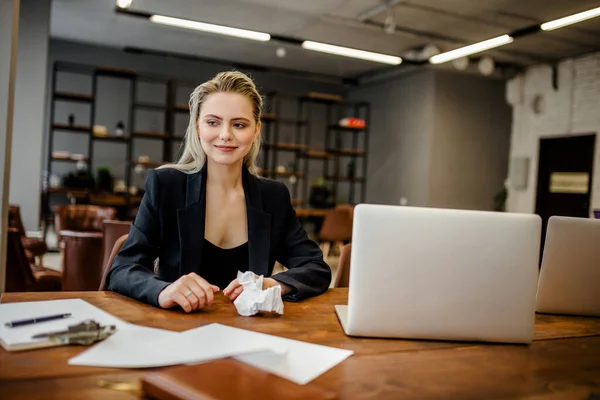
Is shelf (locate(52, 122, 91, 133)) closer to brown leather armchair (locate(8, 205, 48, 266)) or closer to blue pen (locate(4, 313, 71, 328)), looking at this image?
brown leather armchair (locate(8, 205, 48, 266))

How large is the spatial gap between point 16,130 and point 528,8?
6.38 meters

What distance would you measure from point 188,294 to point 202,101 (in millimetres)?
744

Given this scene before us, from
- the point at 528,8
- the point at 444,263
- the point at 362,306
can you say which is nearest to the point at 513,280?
the point at 444,263

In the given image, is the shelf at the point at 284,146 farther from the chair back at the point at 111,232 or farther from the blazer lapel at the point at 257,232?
the blazer lapel at the point at 257,232

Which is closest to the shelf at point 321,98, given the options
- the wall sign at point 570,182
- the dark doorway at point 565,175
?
the dark doorway at point 565,175

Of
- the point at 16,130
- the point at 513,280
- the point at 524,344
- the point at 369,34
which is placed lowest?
the point at 524,344

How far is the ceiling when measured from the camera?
21.1 feet

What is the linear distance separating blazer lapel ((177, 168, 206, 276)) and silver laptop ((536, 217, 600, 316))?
3.22 feet

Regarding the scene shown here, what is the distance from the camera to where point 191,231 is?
1625 millimetres

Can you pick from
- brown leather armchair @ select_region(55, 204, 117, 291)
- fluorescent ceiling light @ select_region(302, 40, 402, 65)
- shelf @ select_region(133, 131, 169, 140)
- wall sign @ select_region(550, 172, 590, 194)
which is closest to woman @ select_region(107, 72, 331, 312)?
brown leather armchair @ select_region(55, 204, 117, 291)

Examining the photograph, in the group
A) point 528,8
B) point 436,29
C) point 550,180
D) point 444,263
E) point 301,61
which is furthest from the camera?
point 301,61

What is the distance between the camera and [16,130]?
21.5 ft

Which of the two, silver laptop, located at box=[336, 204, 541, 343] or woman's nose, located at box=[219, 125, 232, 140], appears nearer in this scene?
silver laptop, located at box=[336, 204, 541, 343]

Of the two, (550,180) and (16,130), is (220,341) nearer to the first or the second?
(16,130)
